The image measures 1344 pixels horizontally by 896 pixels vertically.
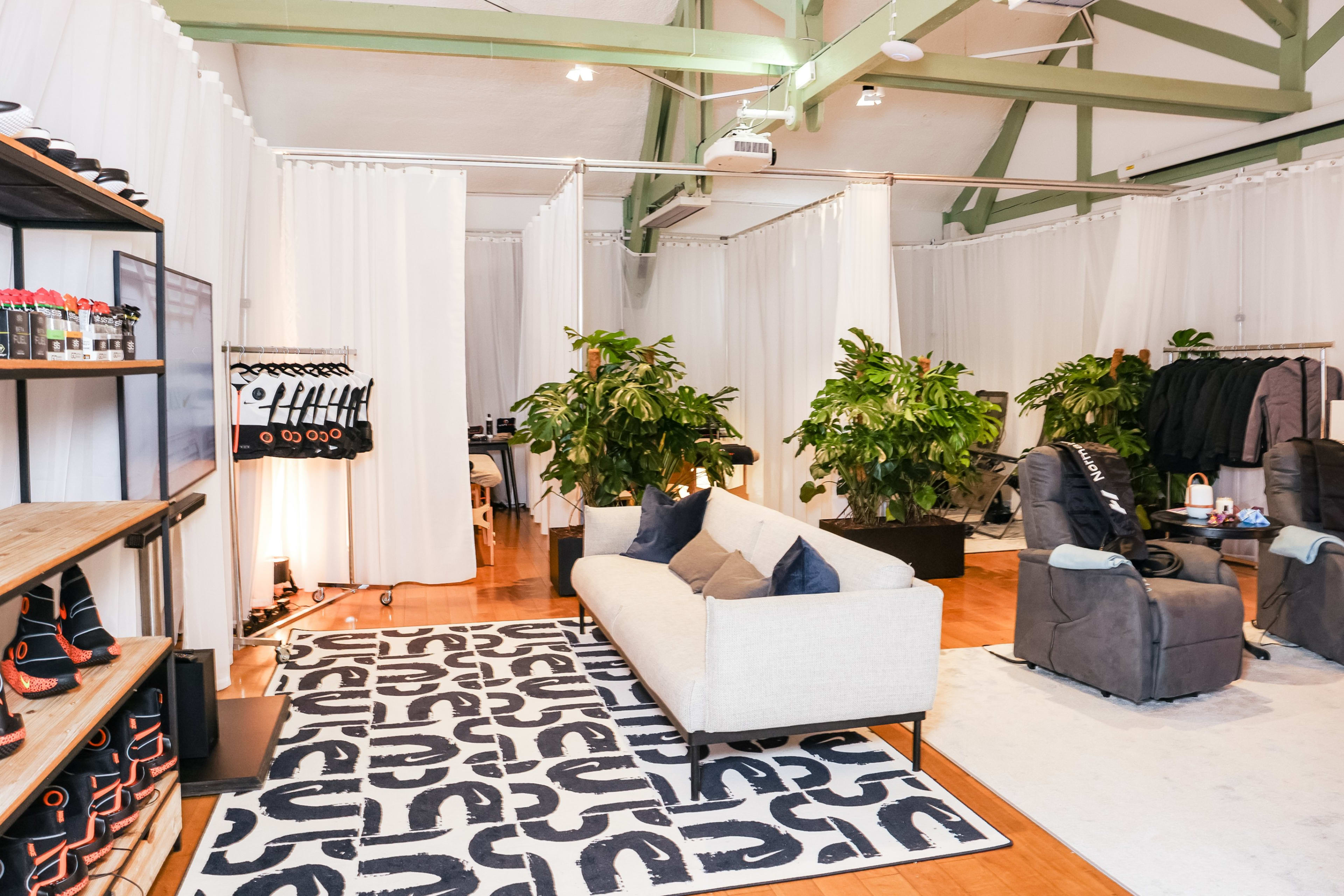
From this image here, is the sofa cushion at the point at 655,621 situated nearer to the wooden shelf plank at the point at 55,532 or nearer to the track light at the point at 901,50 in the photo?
the wooden shelf plank at the point at 55,532

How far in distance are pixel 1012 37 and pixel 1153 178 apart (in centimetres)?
184

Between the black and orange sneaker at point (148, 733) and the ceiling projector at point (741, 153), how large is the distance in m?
4.10

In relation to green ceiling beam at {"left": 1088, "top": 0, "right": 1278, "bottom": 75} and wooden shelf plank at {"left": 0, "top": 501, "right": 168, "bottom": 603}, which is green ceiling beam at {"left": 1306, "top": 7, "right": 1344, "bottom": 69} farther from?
wooden shelf plank at {"left": 0, "top": 501, "right": 168, "bottom": 603}

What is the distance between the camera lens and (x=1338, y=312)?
5930 mm

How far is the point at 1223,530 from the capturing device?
4250 mm

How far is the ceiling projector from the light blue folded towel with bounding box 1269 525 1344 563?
335 centimetres

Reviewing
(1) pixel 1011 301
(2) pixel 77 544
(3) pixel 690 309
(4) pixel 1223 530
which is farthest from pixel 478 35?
(1) pixel 1011 301

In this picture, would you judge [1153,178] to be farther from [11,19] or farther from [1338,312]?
[11,19]

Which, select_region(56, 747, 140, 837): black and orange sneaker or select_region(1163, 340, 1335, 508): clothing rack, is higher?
select_region(1163, 340, 1335, 508): clothing rack

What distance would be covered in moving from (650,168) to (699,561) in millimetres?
2834

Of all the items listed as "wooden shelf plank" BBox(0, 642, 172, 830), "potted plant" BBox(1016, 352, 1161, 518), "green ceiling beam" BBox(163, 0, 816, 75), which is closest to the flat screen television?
"wooden shelf plank" BBox(0, 642, 172, 830)

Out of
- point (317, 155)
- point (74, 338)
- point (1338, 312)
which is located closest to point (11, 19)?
point (74, 338)

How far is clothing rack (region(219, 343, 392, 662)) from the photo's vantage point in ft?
14.6

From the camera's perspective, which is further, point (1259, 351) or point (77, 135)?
point (1259, 351)
